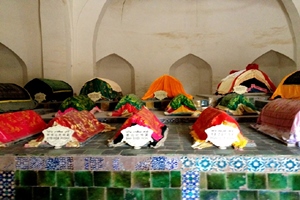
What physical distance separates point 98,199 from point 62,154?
0.51 metres

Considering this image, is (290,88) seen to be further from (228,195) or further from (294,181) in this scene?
(228,195)

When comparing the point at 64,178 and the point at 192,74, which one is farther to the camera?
the point at 192,74

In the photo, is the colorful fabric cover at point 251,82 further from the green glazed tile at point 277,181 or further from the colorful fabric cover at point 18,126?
the colorful fabric cover at point 18,126

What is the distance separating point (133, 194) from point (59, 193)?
0.65m

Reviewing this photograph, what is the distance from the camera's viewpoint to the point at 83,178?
7.59ft

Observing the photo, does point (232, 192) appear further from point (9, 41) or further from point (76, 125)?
point (9, 41)

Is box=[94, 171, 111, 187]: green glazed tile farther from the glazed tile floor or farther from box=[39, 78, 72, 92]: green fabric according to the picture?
box=[39, 78, 72, 92]: green fabric

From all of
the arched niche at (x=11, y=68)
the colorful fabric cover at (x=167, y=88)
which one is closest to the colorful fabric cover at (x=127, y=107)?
the colorful fabric cover at (x=167, y=88)

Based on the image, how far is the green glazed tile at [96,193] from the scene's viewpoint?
2.29 metres

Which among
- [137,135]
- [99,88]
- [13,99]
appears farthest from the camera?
[99,88]

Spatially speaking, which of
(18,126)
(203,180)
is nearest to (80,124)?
(18,126)

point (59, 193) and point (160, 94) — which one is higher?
point (160, 94)

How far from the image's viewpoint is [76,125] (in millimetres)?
2934

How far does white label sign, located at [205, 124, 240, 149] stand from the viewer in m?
2.53
